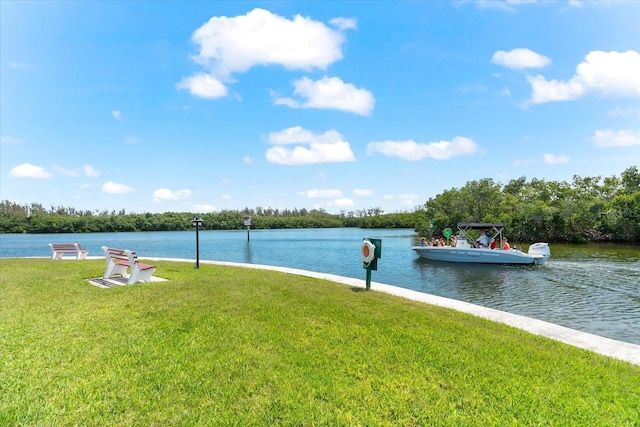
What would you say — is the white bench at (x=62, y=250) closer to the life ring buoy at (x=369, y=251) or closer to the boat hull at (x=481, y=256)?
the life ring buoy at (x=369, y=251)

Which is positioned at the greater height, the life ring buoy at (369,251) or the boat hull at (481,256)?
the life ring buoy at (369,251)

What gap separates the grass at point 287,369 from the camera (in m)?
3.59

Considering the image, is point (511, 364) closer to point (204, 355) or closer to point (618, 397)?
point (618, 397)

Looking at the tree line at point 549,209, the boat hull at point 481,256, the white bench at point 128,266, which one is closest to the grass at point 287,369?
the white bench at point 128,266

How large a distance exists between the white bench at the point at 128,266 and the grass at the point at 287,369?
2.57 meters

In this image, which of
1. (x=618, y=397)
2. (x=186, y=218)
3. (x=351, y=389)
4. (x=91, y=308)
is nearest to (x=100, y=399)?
(x=351, y=389)

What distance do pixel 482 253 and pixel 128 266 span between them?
2011 cm

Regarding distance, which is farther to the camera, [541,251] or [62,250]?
[541,251]

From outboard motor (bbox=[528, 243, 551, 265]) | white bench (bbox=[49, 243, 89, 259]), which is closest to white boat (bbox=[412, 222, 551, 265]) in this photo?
outboard motor (bbox=[528, 243, 551, 265])

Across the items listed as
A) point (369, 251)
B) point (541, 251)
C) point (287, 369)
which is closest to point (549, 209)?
point (541, 251)

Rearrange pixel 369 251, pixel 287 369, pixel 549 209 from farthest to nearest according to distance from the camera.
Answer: pixel 549 209
pixel 369 251
pixel 287 369

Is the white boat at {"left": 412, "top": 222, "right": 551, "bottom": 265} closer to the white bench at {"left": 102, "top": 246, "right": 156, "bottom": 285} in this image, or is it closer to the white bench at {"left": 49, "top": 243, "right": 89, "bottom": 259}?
the white bench at {"left": 102, "top": 246, "right": 156, "bottom": 285}

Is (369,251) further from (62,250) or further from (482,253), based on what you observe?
(482,253)

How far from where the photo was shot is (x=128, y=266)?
1051cm
